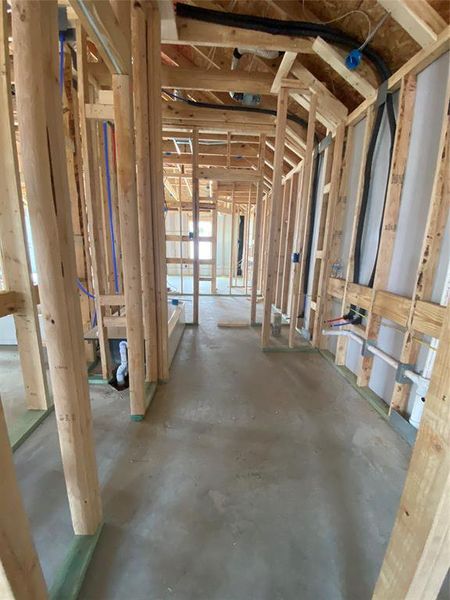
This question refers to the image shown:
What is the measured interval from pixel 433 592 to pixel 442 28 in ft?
8.80

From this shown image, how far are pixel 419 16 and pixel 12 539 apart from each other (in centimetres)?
303

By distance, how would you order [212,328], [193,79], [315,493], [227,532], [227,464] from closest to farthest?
[227,532], [315,493], [227,464], [193,79], [212,328]

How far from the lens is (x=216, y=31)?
210cm

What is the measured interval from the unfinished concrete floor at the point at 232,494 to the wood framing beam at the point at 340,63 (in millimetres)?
2654

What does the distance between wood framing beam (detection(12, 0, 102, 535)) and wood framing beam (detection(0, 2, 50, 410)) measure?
1.11 m

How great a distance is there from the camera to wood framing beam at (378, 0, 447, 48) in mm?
1582

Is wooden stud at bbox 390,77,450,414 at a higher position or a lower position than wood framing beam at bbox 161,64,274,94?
lower

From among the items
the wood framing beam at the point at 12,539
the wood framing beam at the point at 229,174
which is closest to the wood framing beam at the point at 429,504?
the wood framing beam at the point at 12,539

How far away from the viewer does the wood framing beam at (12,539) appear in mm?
622

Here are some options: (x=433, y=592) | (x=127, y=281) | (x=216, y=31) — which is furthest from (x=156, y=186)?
(x=433, y=592)

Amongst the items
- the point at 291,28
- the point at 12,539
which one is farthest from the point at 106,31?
the point at 12,539

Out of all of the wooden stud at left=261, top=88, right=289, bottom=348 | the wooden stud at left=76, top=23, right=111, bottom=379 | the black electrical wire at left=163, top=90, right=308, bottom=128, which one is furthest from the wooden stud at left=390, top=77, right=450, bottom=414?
the wooden stud at left=76, top=23, right=111, bottom=379

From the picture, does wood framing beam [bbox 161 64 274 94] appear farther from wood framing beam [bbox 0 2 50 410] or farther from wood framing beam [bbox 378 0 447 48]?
wood framing beam [bbox 0 2 50 410]

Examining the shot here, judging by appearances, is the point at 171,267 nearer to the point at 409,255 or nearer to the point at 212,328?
the point at 212,328
